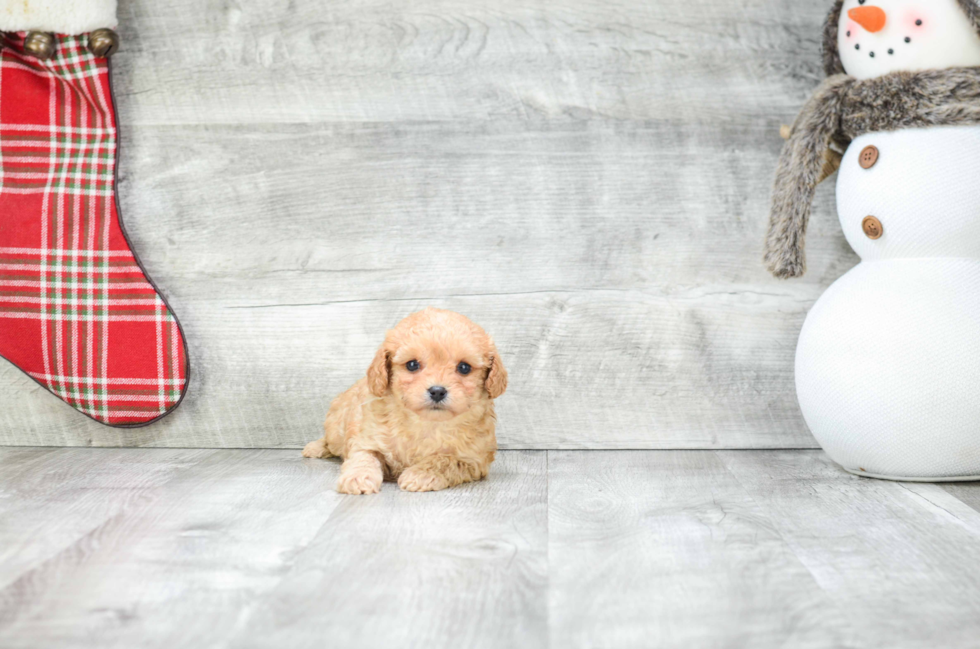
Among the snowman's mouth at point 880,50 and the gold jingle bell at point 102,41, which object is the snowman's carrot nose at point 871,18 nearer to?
the snowman's mouth at point 880,50

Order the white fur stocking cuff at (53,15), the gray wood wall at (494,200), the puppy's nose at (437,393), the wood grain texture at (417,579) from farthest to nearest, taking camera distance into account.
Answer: the gray wood wall at (494,200) < the white fur stocking cuff at (53,15) < the puppy's nose at (437,393) < the wood grain texture at (417,579)

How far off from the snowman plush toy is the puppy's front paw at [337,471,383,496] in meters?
0.79

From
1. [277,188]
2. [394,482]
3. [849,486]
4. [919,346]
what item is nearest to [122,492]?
[394,482]

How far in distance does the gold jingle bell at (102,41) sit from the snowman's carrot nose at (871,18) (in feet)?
4.66

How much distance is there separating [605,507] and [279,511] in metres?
0.50

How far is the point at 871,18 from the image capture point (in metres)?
1.39

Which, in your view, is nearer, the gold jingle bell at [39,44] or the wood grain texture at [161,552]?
the wood grain texture at [161,552]

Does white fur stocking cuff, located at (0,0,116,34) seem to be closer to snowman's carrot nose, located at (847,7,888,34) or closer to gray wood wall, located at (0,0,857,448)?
gray wood wall, located at (0,0,857,448)

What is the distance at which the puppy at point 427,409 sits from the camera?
53.2 inches

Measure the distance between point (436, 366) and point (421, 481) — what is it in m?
0.19

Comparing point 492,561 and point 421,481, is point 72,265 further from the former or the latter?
point 492,561

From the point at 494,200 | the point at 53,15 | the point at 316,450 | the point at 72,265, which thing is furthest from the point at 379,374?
the point at 53,15

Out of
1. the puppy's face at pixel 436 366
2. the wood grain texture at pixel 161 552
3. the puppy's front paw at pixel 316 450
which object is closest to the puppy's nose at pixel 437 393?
the puppy's face at pixel 436 366

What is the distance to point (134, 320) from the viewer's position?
1.71m
